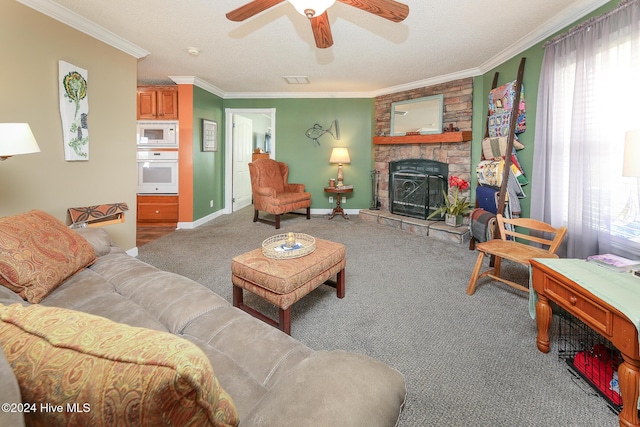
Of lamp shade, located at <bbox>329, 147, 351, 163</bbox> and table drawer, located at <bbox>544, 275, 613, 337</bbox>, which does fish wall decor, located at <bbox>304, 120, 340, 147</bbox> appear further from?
table drawer, located at <bbox>544, 275, 613, 337</bbox>

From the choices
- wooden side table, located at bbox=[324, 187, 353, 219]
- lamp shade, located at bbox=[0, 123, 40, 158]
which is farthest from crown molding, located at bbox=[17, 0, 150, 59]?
wooden side table, located at bbox=[324, 187, 353, 219]

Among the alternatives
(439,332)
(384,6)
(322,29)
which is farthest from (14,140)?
(439,332)

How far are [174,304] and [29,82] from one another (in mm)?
2447

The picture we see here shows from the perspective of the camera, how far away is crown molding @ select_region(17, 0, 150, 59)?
253cm

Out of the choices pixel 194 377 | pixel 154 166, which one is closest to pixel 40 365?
pixel 194 377

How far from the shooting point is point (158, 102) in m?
5.01

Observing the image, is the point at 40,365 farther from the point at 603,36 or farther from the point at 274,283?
the point at 603,36

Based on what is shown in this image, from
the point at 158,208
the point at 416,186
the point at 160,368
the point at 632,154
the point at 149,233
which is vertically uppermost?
the point at 632,154

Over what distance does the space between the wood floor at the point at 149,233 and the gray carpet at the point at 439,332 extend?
38 centimetres

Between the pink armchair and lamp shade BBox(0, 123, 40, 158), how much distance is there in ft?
10.7

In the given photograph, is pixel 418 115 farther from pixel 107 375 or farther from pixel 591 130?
pixel 107 375

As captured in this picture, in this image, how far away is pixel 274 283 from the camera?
6.09ft

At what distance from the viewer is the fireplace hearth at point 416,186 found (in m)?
5.04

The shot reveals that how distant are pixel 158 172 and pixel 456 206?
468 cm
